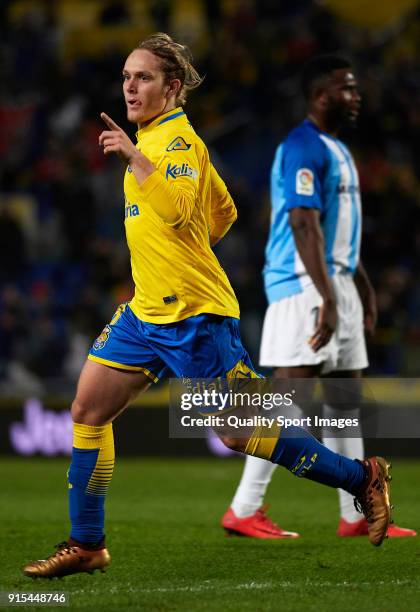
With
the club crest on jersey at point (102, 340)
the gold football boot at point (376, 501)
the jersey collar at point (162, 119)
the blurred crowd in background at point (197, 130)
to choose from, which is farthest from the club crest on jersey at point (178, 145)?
the blurred crowd in background at point (197, 130)

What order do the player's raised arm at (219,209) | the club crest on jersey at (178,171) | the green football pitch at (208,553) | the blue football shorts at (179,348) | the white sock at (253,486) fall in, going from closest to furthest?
the green football pitch at (208,553)
the club crest on jersey at (178,171)
the blue football shorts at (179,348)
the player's raised arm at (219,209)
the white sock at (253,486)

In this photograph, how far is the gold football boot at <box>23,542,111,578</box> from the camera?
451cm

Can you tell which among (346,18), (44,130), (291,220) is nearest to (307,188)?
(291,220)

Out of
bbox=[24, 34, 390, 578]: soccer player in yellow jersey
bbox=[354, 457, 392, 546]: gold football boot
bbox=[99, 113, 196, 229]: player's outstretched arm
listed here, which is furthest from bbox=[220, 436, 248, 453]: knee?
bbox=[99, 113, 196, 229]: player's outstretched arm

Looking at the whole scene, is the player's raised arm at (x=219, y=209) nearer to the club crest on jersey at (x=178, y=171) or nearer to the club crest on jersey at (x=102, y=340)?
the club crest on jersey at (x=178, y=171)

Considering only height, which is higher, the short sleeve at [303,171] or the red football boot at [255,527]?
the short sleeve at [303,171]

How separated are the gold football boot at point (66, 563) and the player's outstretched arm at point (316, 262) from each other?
1.66m

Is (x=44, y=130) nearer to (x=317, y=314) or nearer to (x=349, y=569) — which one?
(x=317, y=314)

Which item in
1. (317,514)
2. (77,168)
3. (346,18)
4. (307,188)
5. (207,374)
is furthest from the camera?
(346,18)

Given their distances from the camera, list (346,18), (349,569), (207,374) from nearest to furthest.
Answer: (207,374)
(349,569)
(346,18)

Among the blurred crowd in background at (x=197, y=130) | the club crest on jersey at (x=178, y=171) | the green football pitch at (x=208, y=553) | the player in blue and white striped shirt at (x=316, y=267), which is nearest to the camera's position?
the green football pitch at (x=208, y=553)

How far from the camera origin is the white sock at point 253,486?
5922mm

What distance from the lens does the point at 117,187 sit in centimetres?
1373

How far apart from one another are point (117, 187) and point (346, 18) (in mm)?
4267
